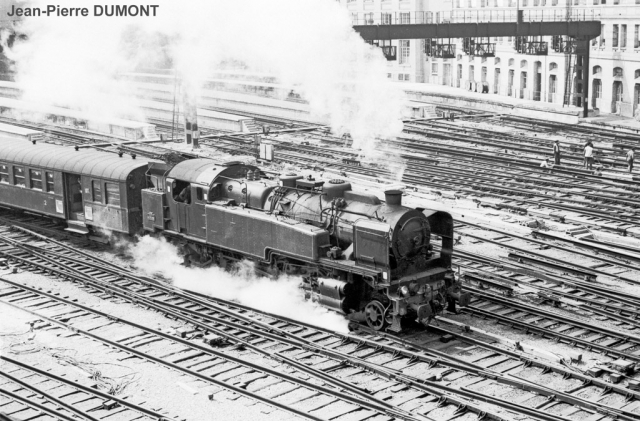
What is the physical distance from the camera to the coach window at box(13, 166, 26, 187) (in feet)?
79.9

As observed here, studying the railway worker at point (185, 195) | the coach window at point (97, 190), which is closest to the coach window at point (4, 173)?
the coach window at point (97, 190)

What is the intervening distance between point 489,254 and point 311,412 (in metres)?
10.4

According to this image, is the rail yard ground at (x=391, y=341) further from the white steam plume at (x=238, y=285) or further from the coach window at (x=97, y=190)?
the coach window at (x=97, y=190)

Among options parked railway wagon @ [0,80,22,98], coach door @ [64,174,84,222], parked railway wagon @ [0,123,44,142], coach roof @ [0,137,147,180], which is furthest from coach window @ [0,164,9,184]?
parked railway wagon @ [0,80,22,98]

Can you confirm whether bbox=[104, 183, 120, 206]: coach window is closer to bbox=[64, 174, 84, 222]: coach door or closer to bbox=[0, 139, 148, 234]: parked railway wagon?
bbox=[0, 139, 148, 234]: parked railway wagon

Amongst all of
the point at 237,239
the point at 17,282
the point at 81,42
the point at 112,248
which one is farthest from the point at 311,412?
the point at 81,42

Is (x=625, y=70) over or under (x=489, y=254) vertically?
over

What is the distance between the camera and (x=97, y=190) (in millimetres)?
22125

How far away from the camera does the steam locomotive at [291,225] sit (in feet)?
51.3

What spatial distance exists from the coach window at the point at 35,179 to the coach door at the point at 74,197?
1.30m

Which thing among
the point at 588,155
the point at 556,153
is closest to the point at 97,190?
the point at 556,153

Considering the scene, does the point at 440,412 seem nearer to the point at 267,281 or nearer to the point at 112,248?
the point at 267,281

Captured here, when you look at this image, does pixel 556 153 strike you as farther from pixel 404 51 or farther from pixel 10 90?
pixel 10 90

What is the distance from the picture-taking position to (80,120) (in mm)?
46375
